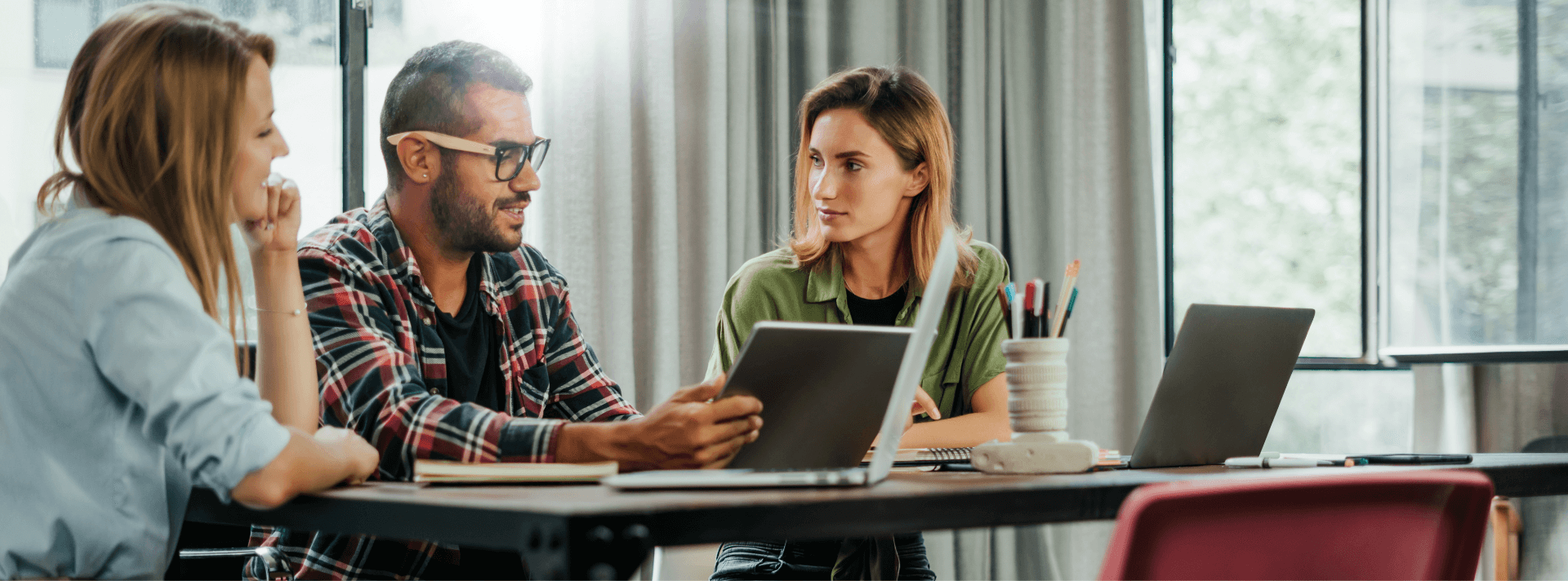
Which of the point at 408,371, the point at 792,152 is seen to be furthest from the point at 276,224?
the point at 792,152

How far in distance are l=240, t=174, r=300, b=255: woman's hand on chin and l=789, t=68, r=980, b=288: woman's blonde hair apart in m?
0.87

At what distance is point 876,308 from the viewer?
1.96 meters

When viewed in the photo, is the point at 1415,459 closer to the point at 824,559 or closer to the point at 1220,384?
the point at 1220,384

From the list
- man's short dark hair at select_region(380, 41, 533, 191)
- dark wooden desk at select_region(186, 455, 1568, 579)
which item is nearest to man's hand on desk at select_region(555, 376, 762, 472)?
dark wooden desk at select_region(186, 455, 1568, 579)

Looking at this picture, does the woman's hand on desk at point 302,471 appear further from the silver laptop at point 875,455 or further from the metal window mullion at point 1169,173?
the metal window mullion at point 1169,173

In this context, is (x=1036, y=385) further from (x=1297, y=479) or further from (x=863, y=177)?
(x=863, y=177)

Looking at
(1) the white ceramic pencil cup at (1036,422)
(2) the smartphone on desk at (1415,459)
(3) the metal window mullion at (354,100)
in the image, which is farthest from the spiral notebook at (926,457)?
(3) the metal window mullion at (354,100)

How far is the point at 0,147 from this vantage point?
2.51 meters

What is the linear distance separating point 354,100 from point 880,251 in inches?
54.9

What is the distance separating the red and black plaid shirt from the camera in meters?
1.22

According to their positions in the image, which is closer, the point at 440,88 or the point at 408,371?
the point at 408,371

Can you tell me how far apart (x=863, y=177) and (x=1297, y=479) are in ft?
4.17

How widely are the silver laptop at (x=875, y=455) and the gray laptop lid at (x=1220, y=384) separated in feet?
1.00

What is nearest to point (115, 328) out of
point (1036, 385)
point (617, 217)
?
point (1036, 385)
